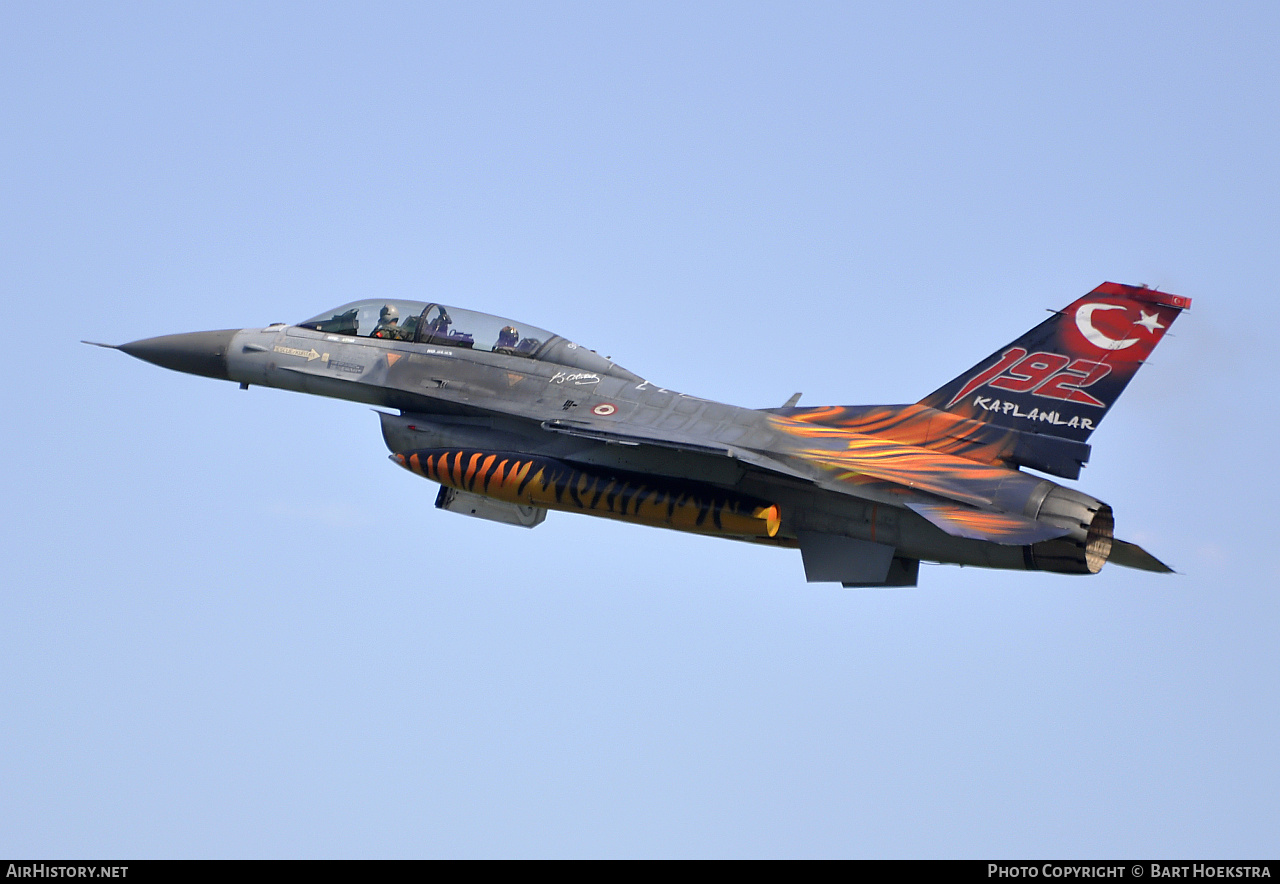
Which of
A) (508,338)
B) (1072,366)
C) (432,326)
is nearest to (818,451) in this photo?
(1072,366)

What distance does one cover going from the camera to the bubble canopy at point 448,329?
22.3 metres

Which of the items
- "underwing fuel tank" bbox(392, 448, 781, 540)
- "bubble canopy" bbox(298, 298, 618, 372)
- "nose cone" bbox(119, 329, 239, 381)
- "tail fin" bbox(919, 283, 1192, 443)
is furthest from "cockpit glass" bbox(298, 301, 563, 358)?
"tail fin" bbox(919, 283, 1192, 443)

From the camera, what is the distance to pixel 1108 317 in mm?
19984

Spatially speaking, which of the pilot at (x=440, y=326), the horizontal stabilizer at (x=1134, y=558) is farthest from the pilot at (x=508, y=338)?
the horizontal stabilizer at (x=1134, y=558)

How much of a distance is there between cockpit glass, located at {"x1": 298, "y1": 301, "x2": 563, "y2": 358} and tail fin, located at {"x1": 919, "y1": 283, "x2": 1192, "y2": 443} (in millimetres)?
→ 6026

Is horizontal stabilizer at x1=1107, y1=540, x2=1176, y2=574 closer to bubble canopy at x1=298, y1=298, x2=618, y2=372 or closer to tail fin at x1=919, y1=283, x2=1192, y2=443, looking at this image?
tail fin at x1=919, y1=283, x2=1192, y2=443

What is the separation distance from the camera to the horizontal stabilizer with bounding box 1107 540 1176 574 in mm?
19406

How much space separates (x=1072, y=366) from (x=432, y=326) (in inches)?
348

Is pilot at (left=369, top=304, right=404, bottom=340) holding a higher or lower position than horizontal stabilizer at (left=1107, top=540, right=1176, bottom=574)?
higher

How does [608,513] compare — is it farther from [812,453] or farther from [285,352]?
[285,352]

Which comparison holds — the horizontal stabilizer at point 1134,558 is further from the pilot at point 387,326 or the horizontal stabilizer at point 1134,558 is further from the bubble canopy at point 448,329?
the pilot at point 387,326

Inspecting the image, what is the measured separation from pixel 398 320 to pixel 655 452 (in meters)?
4.93

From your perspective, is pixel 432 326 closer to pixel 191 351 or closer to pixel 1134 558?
pixel 191 351

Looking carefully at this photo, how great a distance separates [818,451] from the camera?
20.1 m
